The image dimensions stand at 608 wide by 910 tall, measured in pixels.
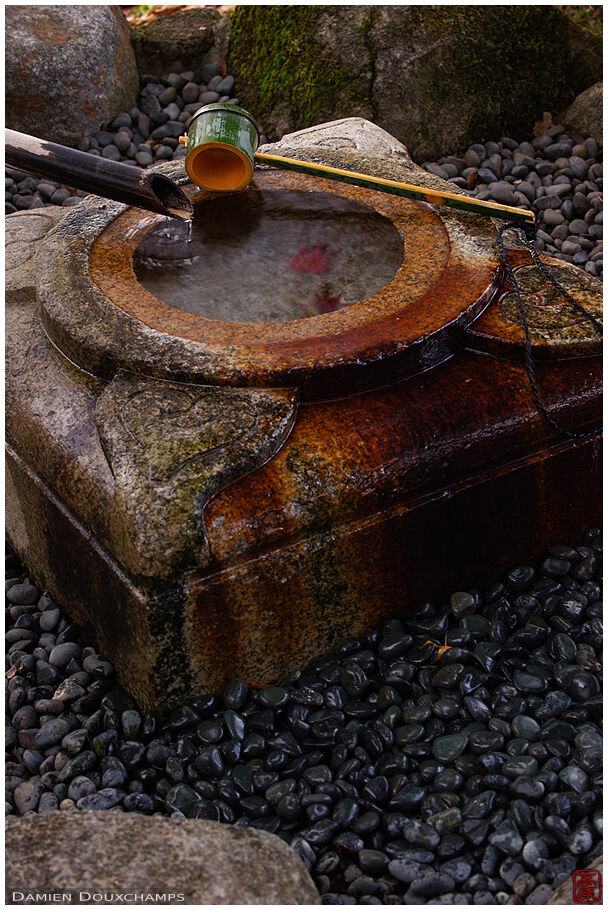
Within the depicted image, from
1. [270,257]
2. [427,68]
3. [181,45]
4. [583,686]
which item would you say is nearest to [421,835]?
[583,686]

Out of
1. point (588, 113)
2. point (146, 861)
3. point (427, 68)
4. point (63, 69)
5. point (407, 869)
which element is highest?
point (63, 69)

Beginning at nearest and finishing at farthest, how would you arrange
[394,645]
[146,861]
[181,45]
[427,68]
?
[146,861]
[394,645]
[427,68]
[181,45]

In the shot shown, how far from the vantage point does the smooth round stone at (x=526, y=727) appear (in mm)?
1888

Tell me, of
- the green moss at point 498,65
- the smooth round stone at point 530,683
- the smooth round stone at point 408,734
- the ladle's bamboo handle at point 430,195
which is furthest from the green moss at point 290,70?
the smooth round stone at point 408,734

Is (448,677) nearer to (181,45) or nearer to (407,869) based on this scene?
(407,869)

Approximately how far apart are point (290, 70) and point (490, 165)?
1.12m

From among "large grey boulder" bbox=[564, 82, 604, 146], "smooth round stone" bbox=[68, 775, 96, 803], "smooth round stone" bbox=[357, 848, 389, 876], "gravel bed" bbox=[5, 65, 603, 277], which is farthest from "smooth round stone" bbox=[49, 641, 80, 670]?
"large grey boulder" bbox=[564, 82, 604, 146]

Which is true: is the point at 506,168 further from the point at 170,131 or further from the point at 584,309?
the point at 584,309

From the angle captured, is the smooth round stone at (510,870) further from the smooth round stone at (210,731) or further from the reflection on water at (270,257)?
the reflection on water at (270,257)

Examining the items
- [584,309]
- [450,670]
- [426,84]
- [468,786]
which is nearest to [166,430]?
[450,670]

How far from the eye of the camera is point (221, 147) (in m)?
2.48

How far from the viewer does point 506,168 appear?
13.9 ft

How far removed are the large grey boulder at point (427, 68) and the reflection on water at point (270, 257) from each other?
1686 millimetres

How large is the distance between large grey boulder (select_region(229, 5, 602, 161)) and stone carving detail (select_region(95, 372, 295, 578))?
2718 mm
